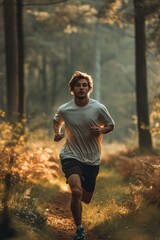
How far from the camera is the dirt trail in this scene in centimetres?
819

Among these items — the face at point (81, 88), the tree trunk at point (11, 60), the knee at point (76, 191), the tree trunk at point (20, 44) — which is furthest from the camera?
the tree trunk at point (11, 60)

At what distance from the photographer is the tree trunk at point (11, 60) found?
18438 millimetres

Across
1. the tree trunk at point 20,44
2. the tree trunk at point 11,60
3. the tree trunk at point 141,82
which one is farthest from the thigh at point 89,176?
the tree trunk at point 11,60

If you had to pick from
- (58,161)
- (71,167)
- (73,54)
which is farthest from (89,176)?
(73,54)

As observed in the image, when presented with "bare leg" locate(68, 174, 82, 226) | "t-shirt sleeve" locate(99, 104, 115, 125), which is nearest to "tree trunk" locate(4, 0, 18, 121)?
"t-shirt sleeve" locate(99, 104, 115, 125)

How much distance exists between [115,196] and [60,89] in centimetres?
3464

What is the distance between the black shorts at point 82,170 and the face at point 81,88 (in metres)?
1.01

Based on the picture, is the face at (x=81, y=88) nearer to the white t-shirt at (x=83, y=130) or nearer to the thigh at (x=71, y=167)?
the white t-shirt at (x=83, y=130)

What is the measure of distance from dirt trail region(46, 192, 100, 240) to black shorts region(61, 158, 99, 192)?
0.83m

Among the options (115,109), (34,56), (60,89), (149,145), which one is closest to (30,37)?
(34,56)

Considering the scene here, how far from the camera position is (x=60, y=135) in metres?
7.84

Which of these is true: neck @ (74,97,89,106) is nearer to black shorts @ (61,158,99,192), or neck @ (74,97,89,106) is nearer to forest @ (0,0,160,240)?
black shorts @ (61,158,99,192)

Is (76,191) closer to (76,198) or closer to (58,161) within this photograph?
(76,198)

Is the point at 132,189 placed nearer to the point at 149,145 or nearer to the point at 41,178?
the point at 41,178
